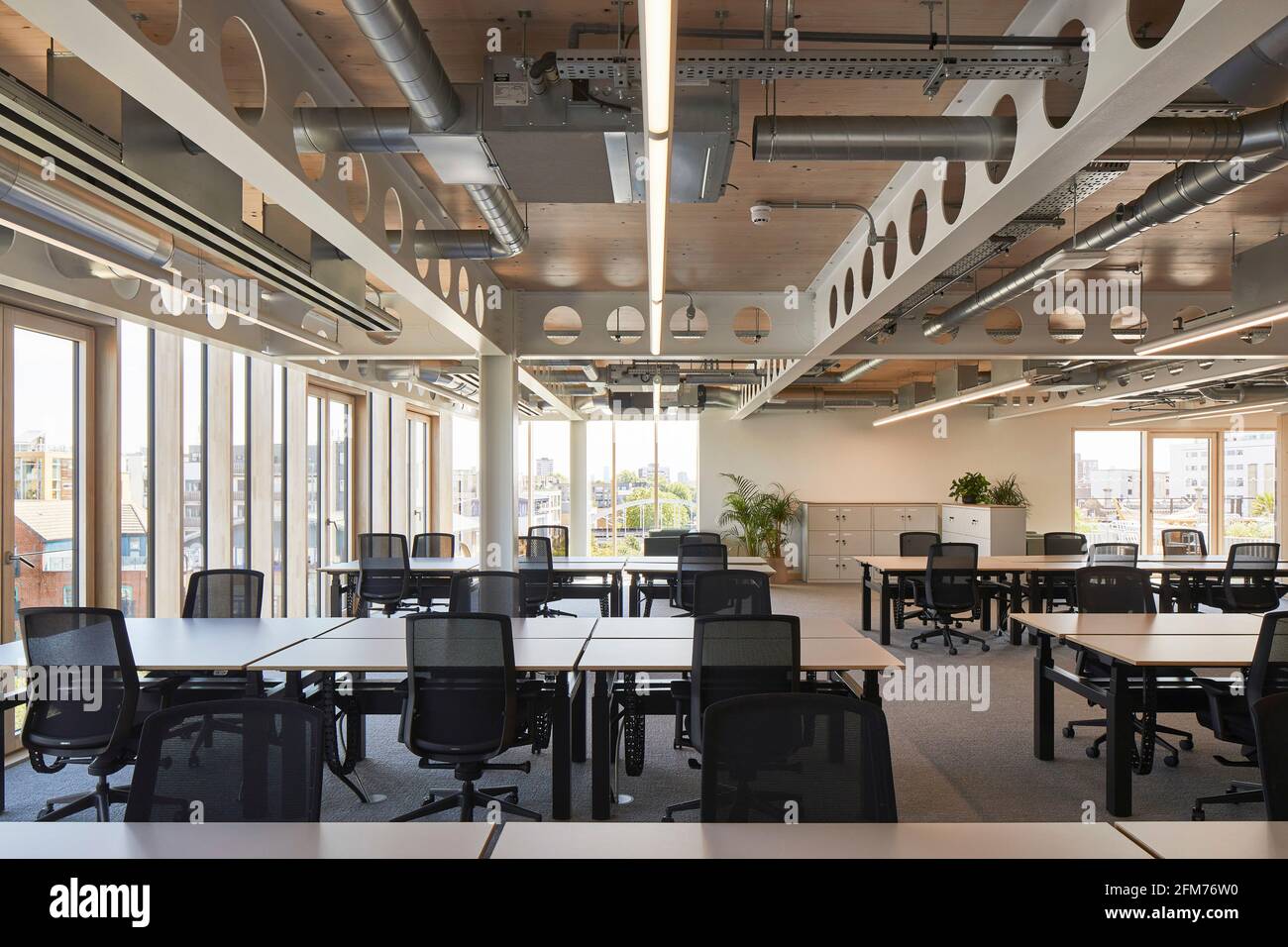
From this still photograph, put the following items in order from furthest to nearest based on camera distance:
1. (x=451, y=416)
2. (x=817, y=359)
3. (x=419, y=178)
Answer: (x=451, y=416) < (x=817, y=359) < (x=419, y=178)

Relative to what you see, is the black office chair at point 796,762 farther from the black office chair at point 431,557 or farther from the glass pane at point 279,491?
the glass pane at point 279,491

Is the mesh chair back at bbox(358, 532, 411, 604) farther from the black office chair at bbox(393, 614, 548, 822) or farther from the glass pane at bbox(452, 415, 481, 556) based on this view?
the glass pane at bbox(452, 415, 481, 556)

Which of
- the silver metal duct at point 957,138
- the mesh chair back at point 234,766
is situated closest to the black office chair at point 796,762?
the mesh chair back at point 234,766

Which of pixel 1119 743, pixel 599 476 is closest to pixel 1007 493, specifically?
pixel 599 476

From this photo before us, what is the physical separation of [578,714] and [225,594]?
250 cm

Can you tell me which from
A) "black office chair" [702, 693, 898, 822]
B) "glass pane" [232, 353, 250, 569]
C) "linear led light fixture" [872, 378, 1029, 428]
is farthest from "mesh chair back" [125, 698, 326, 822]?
"linear led light fixture" [872, 378, 1029, 428]

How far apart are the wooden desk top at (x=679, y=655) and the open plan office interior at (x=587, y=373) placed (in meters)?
0.04

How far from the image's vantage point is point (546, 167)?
123 inches

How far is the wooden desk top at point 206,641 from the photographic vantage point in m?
3.64

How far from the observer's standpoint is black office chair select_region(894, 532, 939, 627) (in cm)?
814

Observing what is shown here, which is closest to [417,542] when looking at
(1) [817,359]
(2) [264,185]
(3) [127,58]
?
(1) [817,359]

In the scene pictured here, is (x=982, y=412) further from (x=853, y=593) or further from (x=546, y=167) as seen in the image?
(x=546, y=167)
